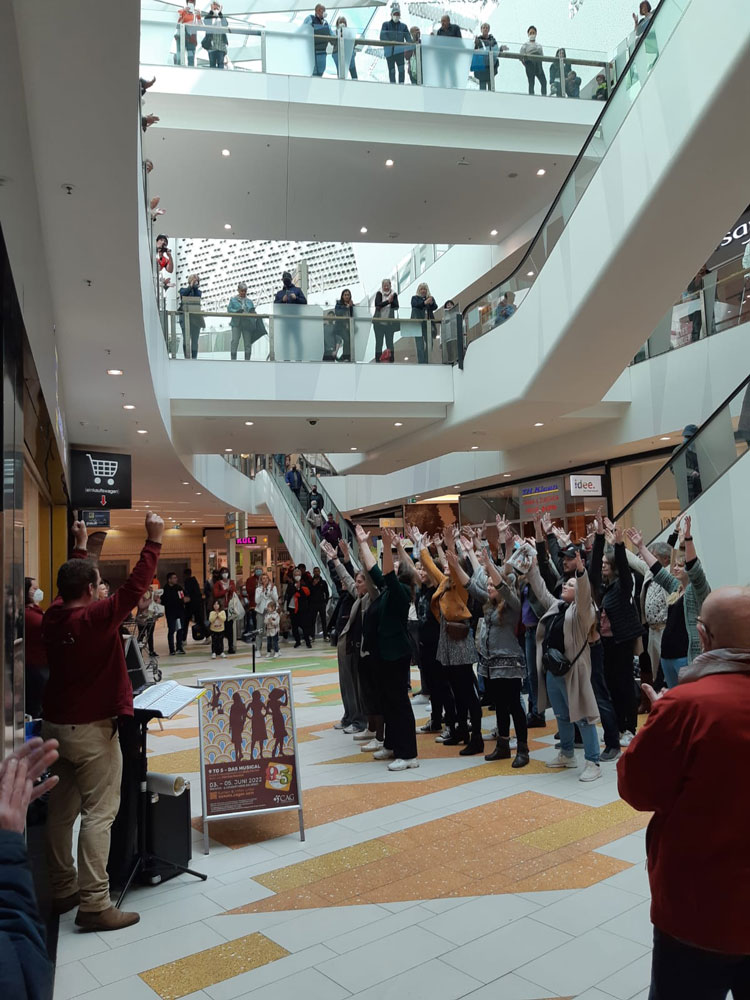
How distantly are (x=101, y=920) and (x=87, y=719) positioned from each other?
982 mm

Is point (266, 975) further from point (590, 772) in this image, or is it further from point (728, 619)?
point (590, 772)

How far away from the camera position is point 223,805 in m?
4.84

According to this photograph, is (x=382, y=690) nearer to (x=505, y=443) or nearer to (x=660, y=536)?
(x=660, y=536)

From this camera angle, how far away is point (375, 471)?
70.2 feet


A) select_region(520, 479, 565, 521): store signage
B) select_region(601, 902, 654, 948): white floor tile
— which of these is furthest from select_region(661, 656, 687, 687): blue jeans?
select_region(520, 479, 565, 521): store signage

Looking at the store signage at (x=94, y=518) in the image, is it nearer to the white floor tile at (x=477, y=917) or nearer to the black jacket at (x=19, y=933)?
the white floor tile at (x=477, y=917)

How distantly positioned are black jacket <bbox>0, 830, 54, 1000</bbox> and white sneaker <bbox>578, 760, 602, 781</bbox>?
5258 mm

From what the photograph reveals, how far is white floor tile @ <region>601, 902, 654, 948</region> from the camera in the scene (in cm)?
341

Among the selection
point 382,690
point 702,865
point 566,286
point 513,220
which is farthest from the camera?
point 513,220

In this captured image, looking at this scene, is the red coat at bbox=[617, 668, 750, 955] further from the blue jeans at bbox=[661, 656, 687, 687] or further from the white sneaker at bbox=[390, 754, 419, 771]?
the white sneaker at bbox=[390, 754, 419, 771]

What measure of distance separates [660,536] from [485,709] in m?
3.20

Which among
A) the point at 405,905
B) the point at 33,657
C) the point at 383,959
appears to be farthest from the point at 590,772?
the point at 33,657

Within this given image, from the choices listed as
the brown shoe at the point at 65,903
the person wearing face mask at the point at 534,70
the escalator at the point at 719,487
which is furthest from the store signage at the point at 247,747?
the person wearing face mask at the point at 534,70

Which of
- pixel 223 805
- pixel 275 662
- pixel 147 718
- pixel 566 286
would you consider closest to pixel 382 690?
pixel 223 805
